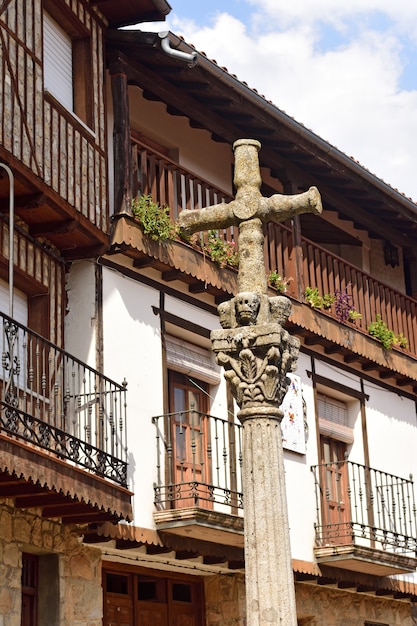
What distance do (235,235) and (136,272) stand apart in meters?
2.53

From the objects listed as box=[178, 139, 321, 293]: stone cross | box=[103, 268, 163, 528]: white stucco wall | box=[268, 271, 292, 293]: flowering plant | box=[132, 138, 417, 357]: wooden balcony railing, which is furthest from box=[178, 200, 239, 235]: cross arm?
box=[268, 271, 292, 293]: flowering plant

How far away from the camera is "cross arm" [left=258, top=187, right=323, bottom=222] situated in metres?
9.55

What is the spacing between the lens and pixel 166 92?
53.0 ft

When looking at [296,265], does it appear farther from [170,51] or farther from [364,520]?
[170,51]

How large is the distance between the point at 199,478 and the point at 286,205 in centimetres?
630

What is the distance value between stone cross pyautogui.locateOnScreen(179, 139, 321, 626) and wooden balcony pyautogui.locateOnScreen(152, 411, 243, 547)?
182 inches

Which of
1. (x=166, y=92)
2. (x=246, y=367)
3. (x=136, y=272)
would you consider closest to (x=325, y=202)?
(x=166, y=92)

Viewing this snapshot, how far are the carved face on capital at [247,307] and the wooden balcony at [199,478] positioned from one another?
188 inches

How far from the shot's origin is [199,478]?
50.2 ft

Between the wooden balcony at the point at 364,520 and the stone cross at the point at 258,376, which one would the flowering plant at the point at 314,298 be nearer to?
the wooden balcony at the point at 364,520

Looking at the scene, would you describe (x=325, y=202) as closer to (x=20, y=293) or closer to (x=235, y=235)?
(x=235, y=235)

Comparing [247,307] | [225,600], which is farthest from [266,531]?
[225,600]

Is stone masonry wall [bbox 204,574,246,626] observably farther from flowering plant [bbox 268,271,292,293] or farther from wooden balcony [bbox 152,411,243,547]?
flowering plant [bbox 268,271,292,293]

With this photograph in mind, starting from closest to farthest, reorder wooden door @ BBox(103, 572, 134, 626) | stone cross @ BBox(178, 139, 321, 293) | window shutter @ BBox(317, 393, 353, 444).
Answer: stone cross @ BBox(178, 139, 321, 293)
wooden door @ BBox(103, 572, 134, 626)
window shutter @ BBox(317, 393, 353, 444)
